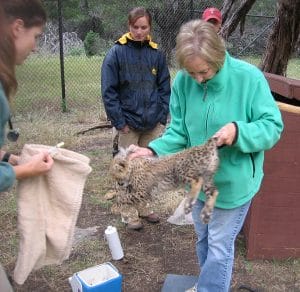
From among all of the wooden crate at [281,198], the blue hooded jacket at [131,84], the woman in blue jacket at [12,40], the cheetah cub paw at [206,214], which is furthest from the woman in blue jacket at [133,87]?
the woman in blue jacket at [12,40]

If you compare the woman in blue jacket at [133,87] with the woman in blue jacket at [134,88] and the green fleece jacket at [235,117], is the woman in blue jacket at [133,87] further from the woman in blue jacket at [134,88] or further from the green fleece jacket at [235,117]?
the green fleece jacket at [235,117]

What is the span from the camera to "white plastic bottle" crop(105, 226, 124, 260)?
12.9ft

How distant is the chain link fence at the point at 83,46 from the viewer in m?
10.3

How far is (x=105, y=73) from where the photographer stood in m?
4.91

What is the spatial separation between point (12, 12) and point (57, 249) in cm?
121

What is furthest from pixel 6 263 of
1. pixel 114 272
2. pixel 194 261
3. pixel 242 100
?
pixel 242 100

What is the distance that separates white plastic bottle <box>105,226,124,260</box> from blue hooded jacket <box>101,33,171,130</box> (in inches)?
50.1

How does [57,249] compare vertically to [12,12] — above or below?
below

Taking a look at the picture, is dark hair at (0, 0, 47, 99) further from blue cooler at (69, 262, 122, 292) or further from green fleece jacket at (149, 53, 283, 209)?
blue cooler at (69, 262, 122, 292)

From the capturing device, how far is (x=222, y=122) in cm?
263

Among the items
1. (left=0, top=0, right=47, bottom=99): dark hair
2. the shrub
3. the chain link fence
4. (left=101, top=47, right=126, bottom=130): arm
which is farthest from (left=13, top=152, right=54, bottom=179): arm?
the shrub

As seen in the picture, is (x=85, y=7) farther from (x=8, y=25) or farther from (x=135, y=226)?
(x=8, y=25)

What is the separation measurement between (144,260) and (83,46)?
14.9m

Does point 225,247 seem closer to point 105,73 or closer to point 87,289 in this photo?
point 87,289
